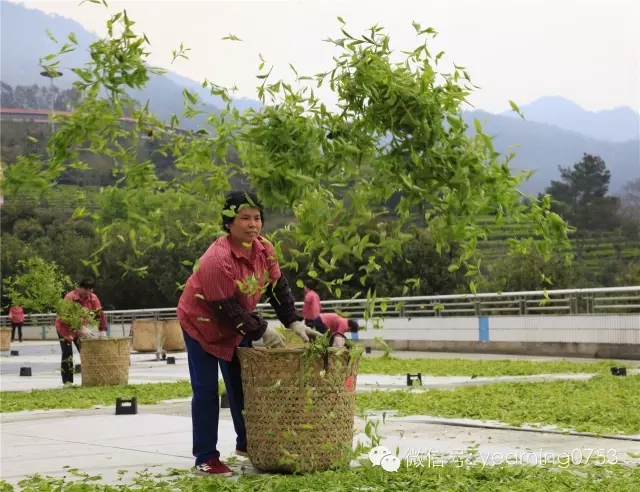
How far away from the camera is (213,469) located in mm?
5918

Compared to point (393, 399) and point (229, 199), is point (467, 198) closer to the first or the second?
point (229, 199)

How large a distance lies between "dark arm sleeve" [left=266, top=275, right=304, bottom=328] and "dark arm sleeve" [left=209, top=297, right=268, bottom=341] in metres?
0.26

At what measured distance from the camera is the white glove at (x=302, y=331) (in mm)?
5992

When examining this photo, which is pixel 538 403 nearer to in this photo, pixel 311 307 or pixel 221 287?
pixel 221 287

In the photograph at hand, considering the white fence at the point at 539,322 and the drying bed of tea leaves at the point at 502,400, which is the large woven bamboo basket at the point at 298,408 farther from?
the white fence at the point at 539,322

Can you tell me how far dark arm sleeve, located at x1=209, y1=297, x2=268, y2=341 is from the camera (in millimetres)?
5859

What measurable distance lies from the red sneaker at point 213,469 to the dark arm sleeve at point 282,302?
90cm

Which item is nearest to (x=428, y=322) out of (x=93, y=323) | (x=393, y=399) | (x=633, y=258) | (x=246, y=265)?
(x=93, y=323)

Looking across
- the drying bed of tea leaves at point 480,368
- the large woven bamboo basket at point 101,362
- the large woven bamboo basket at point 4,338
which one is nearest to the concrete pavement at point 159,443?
the large woven bamboo basket at point 101,362

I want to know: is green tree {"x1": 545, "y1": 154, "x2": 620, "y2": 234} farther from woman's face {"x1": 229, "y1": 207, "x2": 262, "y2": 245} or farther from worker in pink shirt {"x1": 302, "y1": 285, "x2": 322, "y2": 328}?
woman's face {"x1": 229, "y1": 207, "x2": 262, "y2": 245}

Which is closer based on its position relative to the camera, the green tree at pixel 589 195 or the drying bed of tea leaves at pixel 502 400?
the drying bed of tea leaves at pixel 502 400

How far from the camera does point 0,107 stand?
518 ft

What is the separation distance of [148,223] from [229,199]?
94 cm

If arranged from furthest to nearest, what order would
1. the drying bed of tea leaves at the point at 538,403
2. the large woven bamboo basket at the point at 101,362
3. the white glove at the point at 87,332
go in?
the white glove at the point at 87,332 → the large woven bamboo basket at the point at 101,362 → the drying bed of tea leaves at the point at 538,403
